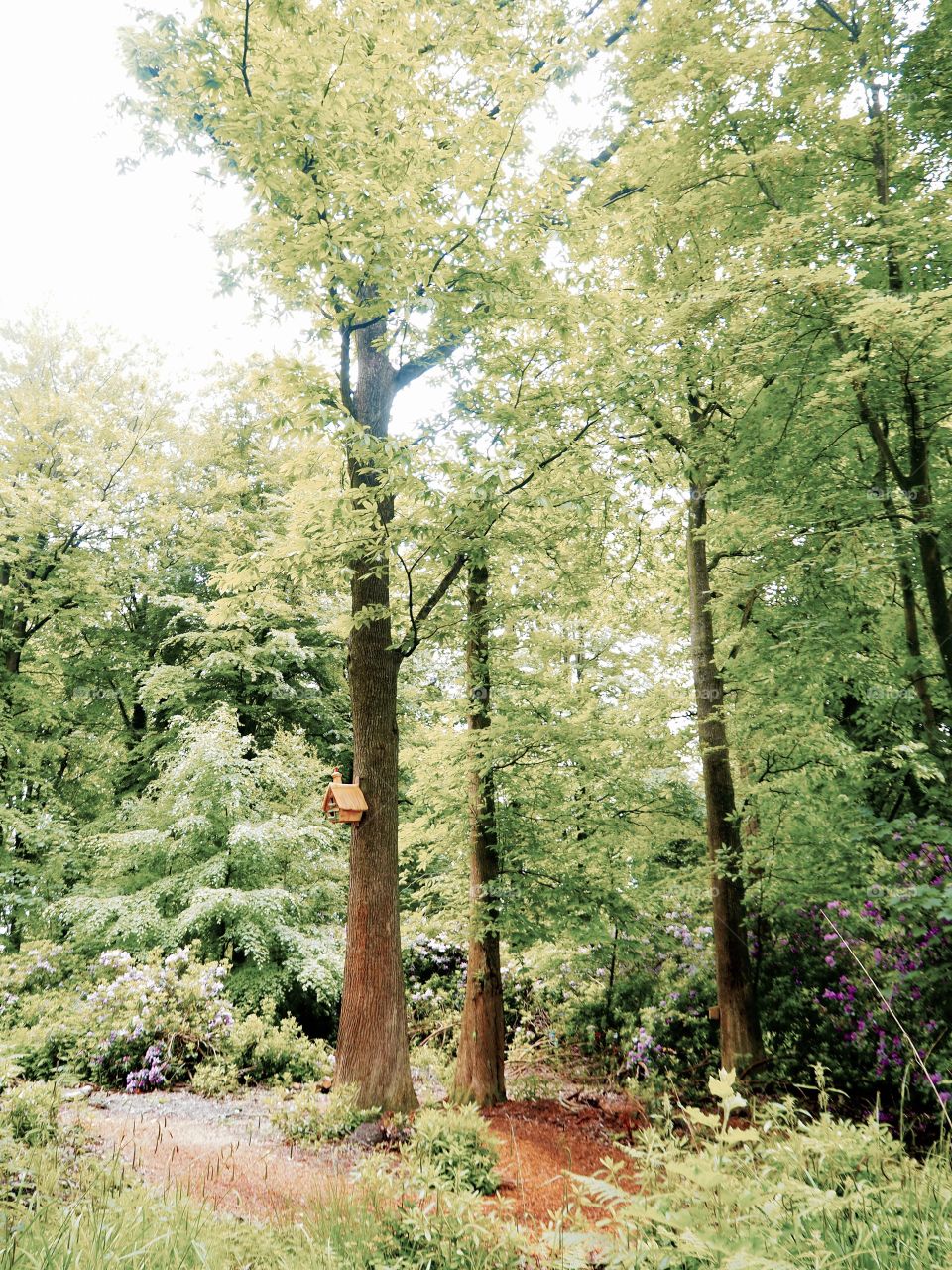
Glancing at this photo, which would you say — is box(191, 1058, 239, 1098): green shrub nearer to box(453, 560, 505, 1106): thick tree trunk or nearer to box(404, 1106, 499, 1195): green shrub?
box(453, 560, 505, 1106): thick tree trunk

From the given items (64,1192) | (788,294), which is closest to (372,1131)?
(64,1192)

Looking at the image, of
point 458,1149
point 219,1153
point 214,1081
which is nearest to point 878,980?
point 458,1149

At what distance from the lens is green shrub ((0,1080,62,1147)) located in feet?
12.3

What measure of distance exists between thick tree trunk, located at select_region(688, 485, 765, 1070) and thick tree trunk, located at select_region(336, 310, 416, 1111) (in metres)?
2.81

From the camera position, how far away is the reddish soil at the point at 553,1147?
3.46 meters

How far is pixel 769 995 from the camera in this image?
7.22 m

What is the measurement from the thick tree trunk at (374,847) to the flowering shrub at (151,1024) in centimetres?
271

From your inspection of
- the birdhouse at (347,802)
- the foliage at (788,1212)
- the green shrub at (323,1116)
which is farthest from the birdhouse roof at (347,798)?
the foliage at (788,1212)

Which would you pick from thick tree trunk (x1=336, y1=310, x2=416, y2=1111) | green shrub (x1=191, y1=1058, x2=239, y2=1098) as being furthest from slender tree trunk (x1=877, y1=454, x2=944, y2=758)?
green shrub (x1=191, y1=1058, x2=239, y2=1098)

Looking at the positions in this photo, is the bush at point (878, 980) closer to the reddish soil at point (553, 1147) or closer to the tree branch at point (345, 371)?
the reddish soil at point (553, 1147)

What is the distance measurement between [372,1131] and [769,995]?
4408mm

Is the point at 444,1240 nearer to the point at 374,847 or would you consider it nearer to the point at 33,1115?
the point at 33,1115

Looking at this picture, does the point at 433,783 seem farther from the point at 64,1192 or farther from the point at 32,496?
the point at 32,496

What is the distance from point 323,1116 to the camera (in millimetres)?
4879
